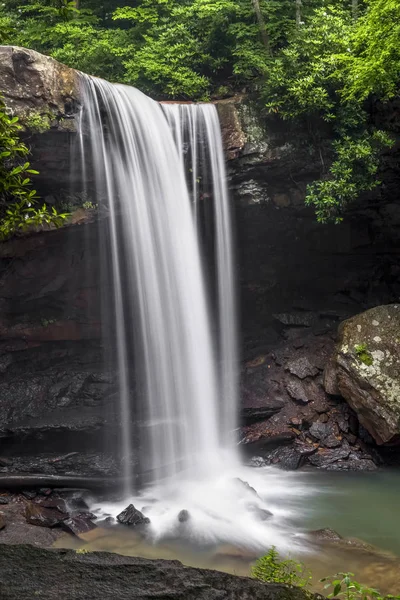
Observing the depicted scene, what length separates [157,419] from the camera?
10.5 metres

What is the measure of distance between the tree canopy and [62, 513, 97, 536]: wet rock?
771 cm

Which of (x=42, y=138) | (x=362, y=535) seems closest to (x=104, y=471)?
Answer: (x=362, y=535)

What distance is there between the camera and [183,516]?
26.2 ft

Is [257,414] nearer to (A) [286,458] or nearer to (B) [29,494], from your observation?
(A) [286,458]

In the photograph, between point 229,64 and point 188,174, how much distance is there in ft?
13.6

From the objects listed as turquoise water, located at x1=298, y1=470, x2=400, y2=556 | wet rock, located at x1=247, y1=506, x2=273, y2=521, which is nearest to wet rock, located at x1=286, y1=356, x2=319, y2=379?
turquoise water, located at x1=298, y1=470, x2=400, y2=556

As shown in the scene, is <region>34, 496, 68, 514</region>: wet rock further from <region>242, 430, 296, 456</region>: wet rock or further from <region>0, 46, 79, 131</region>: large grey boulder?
<region>0, 46, 79, 131</region>: large grey boulder

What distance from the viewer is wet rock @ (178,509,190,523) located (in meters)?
7.94

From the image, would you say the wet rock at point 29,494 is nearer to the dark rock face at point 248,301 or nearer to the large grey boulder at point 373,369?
the dark rock face at point 248,301

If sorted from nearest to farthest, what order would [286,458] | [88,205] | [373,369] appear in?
[88,205]
[373,369]
[286,458]

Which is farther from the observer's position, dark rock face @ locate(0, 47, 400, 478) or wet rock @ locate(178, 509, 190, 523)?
dark rock face @ locate(0, 47, 400, 478)

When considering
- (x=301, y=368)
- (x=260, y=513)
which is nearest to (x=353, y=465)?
(x=301, y=368)

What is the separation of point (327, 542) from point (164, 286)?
5.84 m

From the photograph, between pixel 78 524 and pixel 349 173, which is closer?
pixel 78 524
